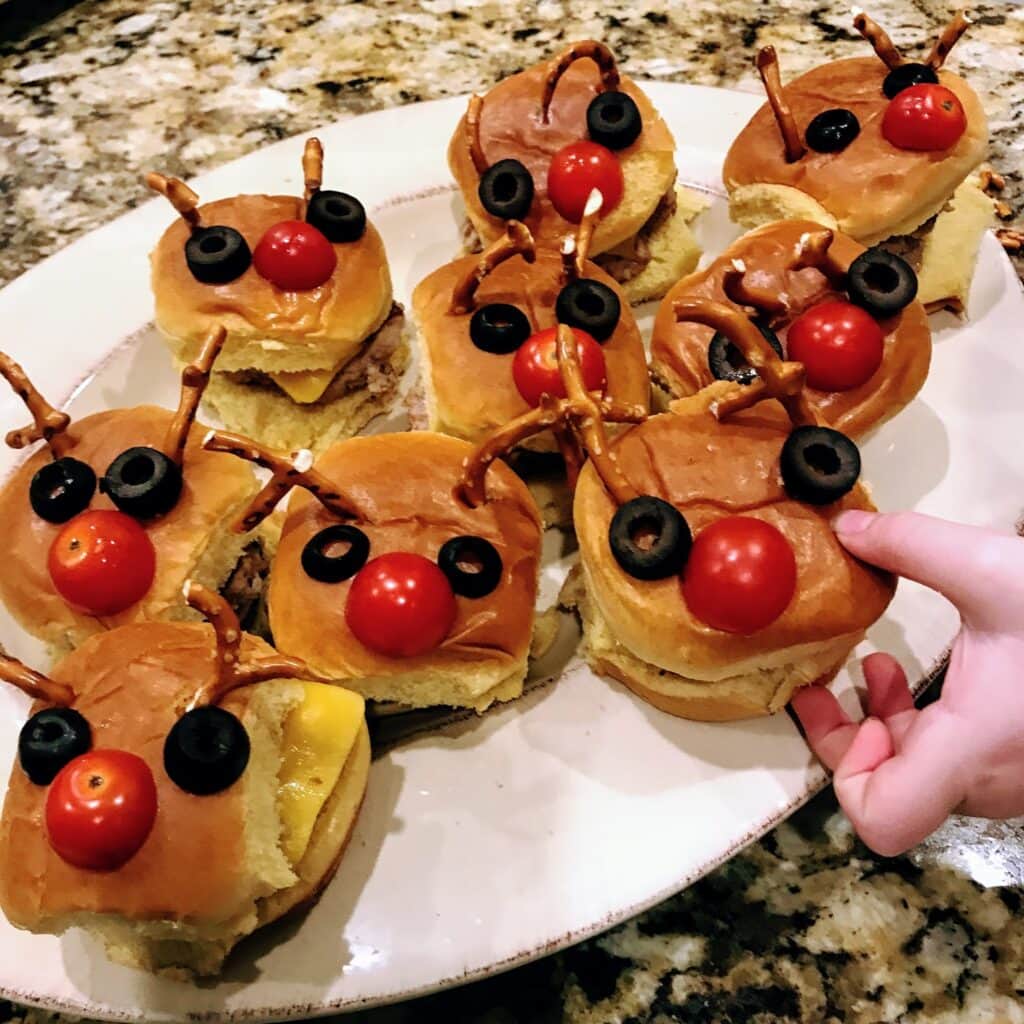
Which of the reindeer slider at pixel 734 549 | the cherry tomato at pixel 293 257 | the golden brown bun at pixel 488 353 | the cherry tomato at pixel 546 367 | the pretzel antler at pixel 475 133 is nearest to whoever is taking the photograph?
the reindeer slider at pixel 734 549

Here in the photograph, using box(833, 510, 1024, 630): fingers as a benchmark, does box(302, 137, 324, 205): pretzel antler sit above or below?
above

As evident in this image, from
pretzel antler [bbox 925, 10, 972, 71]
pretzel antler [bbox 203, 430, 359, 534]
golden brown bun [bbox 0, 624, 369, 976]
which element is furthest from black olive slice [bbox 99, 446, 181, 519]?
pretzel antler [bbox 925, 10, 972, 71]

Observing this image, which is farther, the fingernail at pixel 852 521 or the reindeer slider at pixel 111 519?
the reindeer slider at pixel 111 519

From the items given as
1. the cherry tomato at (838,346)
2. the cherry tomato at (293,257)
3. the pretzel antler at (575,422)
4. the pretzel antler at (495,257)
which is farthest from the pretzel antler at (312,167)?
the cherry tomato at (838,346)

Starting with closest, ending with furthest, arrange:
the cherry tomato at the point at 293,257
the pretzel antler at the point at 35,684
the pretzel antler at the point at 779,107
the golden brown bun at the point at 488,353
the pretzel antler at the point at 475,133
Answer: the pretzel antler at the point at 35,684 → the golden brown bun at the point at 488,353 → the cherry tomato at the point at 293,257 → the pretzel antler at the point at 779,107 → the pretzel antler at the point at 475,133

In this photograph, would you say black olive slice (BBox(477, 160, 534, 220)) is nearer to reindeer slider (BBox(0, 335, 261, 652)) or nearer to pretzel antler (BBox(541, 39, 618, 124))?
pretzel antler (BBox(541, 39, 618, 124))

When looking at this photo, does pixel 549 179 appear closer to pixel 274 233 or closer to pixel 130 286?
pixel 274 233

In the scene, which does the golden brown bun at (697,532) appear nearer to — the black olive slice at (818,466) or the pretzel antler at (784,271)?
the black olive slice at (818,466)
